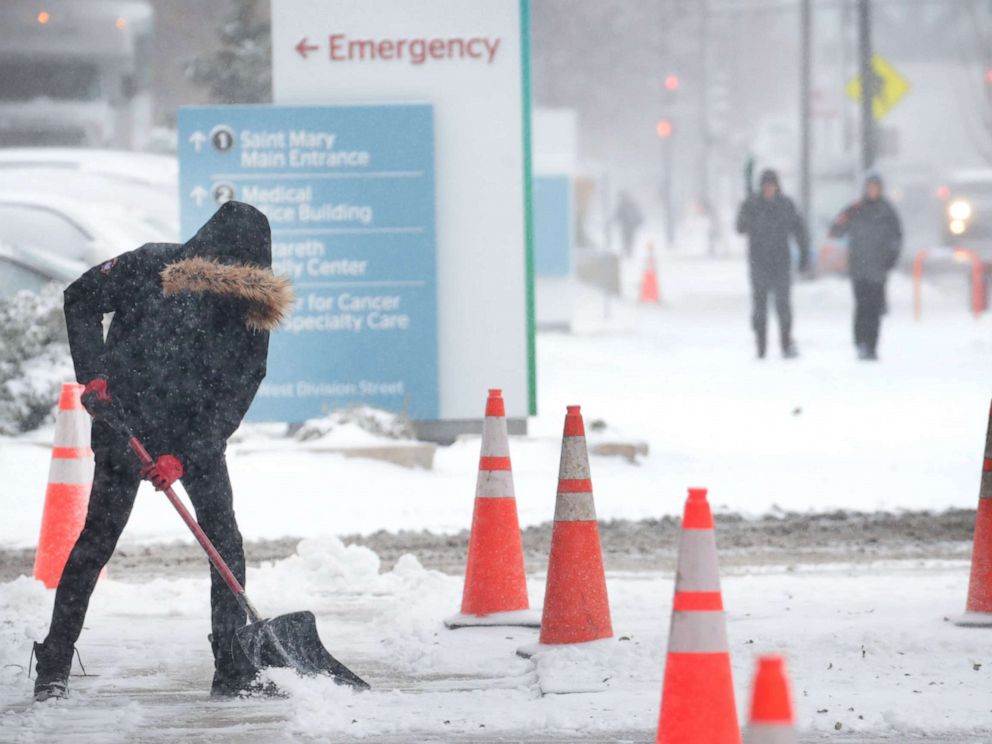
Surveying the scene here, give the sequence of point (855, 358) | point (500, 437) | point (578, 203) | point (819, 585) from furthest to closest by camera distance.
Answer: point (578, 203) < point (855, 358) < point (819, 585) < point (500, 437)

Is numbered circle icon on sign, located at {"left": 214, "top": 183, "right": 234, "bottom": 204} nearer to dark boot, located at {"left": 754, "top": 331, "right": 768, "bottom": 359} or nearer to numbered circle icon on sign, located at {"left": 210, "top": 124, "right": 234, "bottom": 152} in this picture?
numbered circle icon on sign, located at {"left": 210, "top": 124, "right": 234, "bottom": 152}

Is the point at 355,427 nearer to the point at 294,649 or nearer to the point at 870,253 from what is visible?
the point at 294,649

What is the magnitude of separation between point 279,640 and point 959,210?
91.1 feet

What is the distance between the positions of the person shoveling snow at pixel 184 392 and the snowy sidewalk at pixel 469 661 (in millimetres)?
164

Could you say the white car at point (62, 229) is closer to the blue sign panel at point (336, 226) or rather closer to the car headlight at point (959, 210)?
the blue sign panel at point (336, 226)

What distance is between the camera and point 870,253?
1778 cm

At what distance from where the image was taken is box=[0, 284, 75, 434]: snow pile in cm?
1121

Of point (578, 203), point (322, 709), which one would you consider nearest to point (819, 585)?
point (322, 709)

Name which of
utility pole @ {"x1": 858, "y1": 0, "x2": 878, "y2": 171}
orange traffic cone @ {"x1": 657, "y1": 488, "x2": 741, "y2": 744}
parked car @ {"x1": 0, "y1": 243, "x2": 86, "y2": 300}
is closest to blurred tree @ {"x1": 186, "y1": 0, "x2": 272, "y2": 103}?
utility pole @ {"x1": 858, "y1": 0, "x2": 878, "y2": 171}

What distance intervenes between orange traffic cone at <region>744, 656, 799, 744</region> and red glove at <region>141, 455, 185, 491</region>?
2.48 metres

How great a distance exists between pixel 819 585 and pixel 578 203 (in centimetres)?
2623

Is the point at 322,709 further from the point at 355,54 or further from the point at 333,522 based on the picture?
the point at 355,54

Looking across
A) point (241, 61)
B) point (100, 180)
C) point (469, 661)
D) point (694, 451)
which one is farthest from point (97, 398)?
point (241, 61)

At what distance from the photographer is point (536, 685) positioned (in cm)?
584
